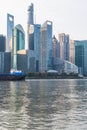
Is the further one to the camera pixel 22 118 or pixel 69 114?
pixel 69 114

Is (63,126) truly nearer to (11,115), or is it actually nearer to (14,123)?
(14,123)

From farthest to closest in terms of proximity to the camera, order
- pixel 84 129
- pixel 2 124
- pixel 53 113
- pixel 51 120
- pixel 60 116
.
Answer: pixel 53 113 < pixel 60 116 < pixel 51 120 < pixel 2 124 < pixel 84 129

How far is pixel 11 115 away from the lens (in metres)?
49.6

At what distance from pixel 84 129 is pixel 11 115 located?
1395 cm

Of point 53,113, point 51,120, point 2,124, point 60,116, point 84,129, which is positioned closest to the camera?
point 84,129

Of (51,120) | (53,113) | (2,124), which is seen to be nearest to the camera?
(2,124)

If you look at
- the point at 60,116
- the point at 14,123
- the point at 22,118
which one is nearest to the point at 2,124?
the point at 14,123

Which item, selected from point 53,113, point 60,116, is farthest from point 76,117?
point 53,113

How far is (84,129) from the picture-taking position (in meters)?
38.4

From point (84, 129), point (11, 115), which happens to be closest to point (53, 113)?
point (11, 115)

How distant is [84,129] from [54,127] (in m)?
3.31

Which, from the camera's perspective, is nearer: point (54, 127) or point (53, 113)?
point (54, 127)

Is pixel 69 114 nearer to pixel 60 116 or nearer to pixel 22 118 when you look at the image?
pixel 60 116

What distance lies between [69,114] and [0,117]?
31.2 feet
